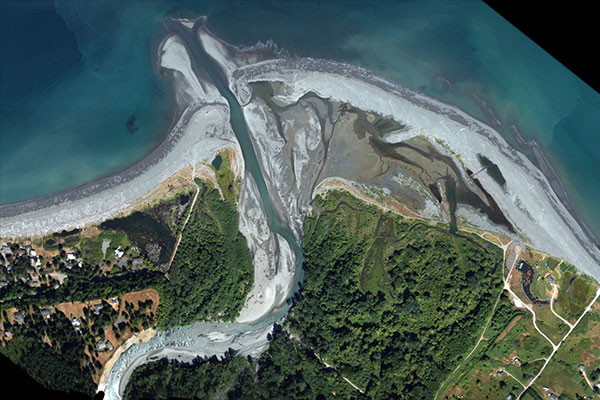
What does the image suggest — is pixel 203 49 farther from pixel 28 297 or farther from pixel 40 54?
pixel 28 297

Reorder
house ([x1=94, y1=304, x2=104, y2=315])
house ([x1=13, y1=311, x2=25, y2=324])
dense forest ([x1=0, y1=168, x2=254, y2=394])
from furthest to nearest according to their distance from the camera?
house ([x1=94, y1=304, x2=104, y2=315]) → house ([x1=13, y1=311, x2=25, y2=324]) → dense forest ([x1=0, y1=168, x2=254, y2=394])

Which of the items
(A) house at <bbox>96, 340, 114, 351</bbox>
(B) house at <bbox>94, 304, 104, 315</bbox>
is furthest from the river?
(B) house at <bbox>94, 304, 104, 315</bbox>

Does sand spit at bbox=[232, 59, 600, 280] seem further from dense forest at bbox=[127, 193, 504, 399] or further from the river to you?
dense forest at bbox=[127, 193, 504, 399]

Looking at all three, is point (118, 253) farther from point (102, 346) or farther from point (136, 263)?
point (102, 346)

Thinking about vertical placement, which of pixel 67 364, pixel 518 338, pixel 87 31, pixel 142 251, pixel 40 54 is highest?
pixel 87 31

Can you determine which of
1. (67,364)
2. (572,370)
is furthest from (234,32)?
(572,370)

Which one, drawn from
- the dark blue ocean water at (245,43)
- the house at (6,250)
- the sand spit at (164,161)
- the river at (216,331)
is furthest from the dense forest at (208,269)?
the house at (6,250)

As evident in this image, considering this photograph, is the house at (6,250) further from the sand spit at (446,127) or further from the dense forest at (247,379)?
the sand spit at (446,127)
